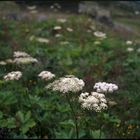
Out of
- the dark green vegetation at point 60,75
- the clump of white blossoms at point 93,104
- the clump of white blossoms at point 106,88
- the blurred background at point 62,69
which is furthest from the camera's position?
the blurred background at point 62,69

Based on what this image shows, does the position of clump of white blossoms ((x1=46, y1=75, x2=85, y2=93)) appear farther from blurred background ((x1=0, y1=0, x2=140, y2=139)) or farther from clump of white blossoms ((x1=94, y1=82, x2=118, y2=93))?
clump of white blossoms ((x1=94, y1=82, x2=118, y2=93))

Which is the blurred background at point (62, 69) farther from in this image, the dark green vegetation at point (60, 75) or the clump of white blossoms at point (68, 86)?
the clump of white blossoms at point (68, 86)

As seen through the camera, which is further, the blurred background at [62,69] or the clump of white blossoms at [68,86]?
the blurred background at [62,69]

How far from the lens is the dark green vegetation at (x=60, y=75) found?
8188mm

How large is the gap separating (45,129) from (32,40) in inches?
397

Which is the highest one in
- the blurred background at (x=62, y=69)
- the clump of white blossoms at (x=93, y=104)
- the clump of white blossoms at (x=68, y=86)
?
the clump of white blossoms at (x=68, y=86)

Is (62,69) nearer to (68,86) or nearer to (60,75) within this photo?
(60,75)

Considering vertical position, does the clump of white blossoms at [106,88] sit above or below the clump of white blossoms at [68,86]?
below

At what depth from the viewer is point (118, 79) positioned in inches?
508

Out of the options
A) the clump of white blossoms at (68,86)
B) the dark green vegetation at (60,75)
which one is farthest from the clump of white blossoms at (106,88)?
the clump of white blossoms at (68,86)

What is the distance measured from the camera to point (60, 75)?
40.8 ft

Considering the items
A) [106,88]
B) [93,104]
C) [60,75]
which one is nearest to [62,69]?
[60,75]

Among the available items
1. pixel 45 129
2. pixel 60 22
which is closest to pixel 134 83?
pixel 45 129

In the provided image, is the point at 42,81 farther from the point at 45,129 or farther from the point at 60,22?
the point at 60,22
